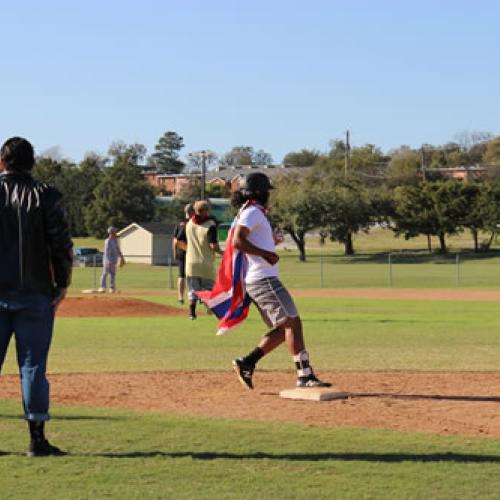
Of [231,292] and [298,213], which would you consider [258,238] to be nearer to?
[231,292]

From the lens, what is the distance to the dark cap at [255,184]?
9.51 m

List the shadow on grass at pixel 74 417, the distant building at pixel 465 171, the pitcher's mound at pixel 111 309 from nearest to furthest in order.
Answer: the shadow on grass at pixel 74 417
the pitcher's mound at pixel 111 309
the distant building at pixel 465 171

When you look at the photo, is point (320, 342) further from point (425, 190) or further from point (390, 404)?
point (425, 190)

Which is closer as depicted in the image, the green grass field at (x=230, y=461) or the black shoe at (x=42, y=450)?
the green grass field at (x=230, y=461)

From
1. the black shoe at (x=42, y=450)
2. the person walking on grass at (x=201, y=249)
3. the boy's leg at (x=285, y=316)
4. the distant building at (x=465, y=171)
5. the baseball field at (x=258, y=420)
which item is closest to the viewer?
the baseball field at (x=258, y=420)

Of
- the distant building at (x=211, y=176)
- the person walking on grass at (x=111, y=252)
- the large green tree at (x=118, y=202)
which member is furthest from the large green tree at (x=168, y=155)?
the person walking on grass at (x=111, y=252)

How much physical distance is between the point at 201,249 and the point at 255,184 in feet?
29.4

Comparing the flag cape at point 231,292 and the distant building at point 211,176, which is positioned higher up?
the distant building at point 211,176

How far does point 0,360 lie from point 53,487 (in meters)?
1.25

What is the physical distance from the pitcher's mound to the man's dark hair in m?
14.5

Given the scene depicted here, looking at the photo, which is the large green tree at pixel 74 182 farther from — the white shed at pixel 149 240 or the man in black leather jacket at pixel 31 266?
the man in black leather jacket at pixel 31 266

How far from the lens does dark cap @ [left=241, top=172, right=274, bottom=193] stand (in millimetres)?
9508

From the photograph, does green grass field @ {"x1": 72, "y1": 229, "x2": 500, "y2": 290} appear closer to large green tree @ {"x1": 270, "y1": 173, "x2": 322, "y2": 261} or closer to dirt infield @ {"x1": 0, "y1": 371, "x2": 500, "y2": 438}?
large green tree @ {"x1": 270, "y1": 173, "x2": 322, "y2": 261}

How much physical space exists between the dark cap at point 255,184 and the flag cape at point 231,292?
13.2 inches
